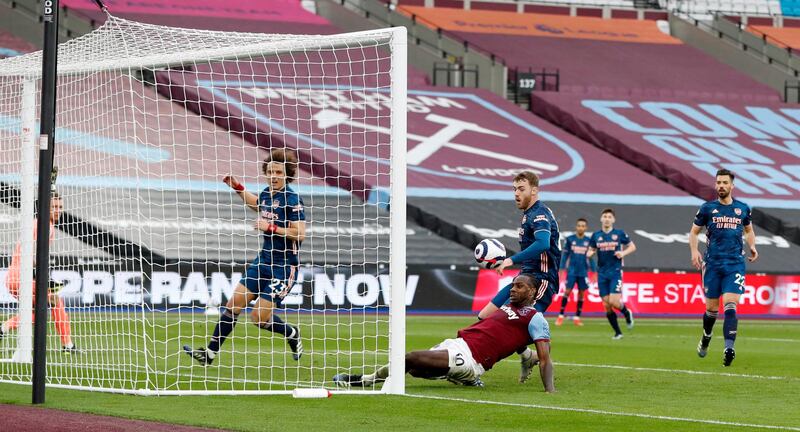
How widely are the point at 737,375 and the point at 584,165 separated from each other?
2449cm

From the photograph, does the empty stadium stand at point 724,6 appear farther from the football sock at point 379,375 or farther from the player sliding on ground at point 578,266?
the football sock at point 379,375

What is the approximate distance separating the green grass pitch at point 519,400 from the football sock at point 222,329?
27 centimetres

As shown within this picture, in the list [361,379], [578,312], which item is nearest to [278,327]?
[361,379]

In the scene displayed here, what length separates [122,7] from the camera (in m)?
40.0

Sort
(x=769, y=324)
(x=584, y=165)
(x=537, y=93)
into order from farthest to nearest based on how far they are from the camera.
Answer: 1. (x=537, y=93)
2. (x=584, y=165)
3. (x=769, y=324)

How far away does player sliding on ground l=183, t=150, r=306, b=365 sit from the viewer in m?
12.7

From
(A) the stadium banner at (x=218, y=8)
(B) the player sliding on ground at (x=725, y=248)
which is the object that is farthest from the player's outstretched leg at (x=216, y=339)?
(A) the stadium banner at (x=218, y=8)

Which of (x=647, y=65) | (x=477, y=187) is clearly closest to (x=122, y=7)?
(x=477, y=187)

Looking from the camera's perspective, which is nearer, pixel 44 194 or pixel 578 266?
pixel 44 194

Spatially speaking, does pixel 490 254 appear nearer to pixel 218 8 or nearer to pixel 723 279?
pixel 723 279

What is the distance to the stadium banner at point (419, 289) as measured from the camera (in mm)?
Result: 25031

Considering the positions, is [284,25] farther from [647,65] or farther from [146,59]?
[146,59]

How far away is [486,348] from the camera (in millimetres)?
11609

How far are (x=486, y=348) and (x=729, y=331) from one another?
4.90m
